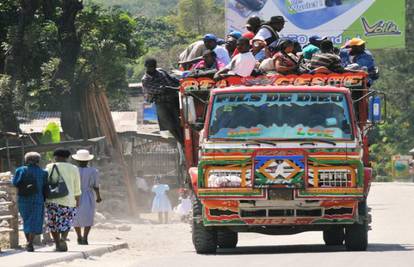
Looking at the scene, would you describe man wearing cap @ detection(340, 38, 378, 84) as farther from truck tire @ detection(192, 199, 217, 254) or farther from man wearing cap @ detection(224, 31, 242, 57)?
truck tire @ detection(192, 199, 217, 254)

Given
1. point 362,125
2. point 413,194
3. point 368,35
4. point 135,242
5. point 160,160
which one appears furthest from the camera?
point 413,194

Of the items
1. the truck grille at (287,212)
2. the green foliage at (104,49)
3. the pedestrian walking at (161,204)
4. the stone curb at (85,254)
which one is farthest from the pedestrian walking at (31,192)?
the green foliage at (104,49)

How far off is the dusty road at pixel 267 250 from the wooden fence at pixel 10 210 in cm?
142

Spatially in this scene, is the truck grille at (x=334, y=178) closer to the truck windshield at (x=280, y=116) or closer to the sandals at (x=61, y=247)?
the truck windshield at (x=280, y=116)

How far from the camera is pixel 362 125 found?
16047 millimetres

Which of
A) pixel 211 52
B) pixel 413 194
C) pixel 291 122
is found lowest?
pixel 413 194

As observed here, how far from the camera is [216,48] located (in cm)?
1725

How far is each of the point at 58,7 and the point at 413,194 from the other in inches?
793

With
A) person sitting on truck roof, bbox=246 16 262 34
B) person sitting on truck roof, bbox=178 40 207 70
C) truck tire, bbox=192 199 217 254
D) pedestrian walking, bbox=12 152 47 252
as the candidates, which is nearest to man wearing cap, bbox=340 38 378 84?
person sitting on truck roof, bbox=246 16 262 34

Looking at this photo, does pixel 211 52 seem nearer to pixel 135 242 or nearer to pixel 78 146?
pixel 135 242

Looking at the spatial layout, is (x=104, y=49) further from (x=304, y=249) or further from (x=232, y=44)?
(x=304, y=249)

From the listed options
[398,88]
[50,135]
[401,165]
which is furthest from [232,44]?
[401,165]

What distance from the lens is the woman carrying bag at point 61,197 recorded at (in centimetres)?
1647

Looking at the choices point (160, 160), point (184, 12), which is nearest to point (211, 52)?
point (160, 160)
